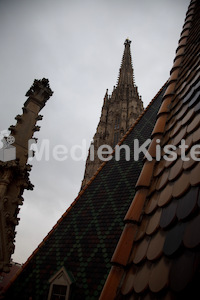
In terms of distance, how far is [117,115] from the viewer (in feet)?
123

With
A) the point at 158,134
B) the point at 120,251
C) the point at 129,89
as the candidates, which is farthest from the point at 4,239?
the point at 129,89

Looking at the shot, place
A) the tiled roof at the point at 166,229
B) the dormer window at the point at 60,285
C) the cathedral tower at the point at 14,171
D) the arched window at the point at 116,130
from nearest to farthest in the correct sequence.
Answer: the tiled roof at the point at 166,229 → the cathedral tower at the point at 14,171 → the dormer window at the point at 60,285 → the arched window at the point at 116,130

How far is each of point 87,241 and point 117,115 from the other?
32386 mm

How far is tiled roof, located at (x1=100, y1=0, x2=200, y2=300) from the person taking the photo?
1.43 meters

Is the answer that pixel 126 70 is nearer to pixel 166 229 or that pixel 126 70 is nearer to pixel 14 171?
pixel 14 171

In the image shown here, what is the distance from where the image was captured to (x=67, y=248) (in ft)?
22.3

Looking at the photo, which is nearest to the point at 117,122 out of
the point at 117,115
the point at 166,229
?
the point at 117,115

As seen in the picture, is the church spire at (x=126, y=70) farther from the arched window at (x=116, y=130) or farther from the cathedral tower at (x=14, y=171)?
the cathedral tower at (x=14, y=171)

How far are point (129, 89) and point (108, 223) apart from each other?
126 feet

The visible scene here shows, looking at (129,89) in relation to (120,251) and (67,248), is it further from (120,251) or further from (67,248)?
(120,251)

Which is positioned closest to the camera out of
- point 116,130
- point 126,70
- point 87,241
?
point 87,241

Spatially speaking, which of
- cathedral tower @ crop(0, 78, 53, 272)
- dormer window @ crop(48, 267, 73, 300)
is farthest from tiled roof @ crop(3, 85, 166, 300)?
cathedral tower @ crop(0, 78, 53, 272)

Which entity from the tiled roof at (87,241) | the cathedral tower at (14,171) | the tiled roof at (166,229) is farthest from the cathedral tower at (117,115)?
the tiled roof at (166,229)

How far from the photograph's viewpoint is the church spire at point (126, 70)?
148 ft
